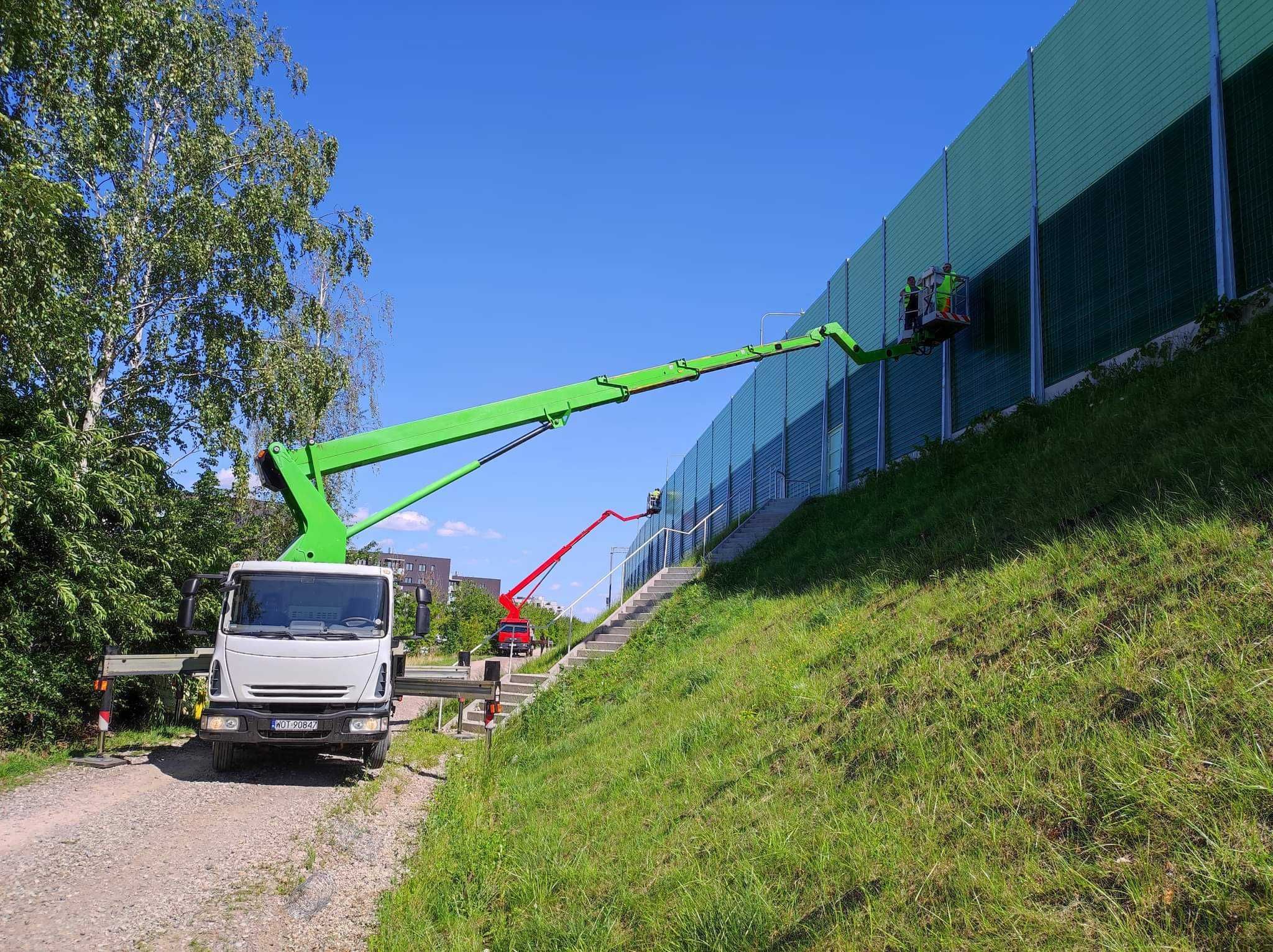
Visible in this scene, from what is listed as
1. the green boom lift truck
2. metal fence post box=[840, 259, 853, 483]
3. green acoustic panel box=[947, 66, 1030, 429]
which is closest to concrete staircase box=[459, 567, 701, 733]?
the green boom lift truck

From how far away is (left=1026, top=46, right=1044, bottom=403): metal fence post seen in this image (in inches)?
546

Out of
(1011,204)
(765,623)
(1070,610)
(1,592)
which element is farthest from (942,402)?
(1,592)

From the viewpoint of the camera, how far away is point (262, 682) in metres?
9.67

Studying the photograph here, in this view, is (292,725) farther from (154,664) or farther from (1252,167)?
(1252,167)

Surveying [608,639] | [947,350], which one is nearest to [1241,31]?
[947,350]

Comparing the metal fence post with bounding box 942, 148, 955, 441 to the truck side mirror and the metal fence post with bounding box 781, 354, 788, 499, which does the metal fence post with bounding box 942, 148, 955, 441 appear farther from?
the truck side mirror

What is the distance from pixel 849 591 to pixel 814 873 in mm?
6085

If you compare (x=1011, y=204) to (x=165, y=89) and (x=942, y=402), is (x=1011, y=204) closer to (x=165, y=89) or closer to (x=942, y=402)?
(x=942, y=402)

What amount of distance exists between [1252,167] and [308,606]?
12647 mm

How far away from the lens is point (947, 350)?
16.7 meters

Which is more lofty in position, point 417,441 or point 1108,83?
point 1108,83

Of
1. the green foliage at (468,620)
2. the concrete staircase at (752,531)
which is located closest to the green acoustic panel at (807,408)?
the concrete staircase at (752,531)

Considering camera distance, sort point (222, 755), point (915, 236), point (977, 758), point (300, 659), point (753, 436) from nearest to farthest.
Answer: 1. point (977, 758)
2. point (300, 659)
3. point (222, 755)
4. point (915, 236)
5. point (753, 436)

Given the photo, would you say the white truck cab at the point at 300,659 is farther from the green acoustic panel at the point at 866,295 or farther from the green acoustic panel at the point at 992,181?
the green acoustic panel at the point at 866,295
